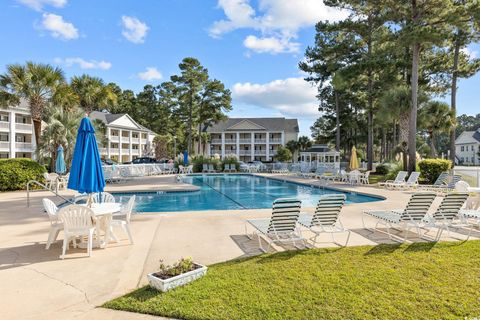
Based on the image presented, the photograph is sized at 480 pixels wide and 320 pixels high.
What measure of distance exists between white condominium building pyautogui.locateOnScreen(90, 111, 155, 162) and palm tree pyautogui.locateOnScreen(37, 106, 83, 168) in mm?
25136

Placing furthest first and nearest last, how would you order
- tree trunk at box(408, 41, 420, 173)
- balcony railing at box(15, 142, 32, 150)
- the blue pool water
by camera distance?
balcony railing at box(15, 142, 32, 150) < tree trunk at box(408, 41, 420, 173) < the blue pool water

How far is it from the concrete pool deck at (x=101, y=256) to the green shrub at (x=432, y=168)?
11686 millimetres

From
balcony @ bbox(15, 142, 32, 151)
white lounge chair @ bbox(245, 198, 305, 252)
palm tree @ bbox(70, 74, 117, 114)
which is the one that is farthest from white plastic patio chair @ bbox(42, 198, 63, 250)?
balcony @ bbox(15, 142, 32, 151)

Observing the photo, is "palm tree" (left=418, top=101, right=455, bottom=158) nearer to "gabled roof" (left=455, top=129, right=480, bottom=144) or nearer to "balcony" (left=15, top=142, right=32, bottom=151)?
"balcony" (left=15, top=142, right=32, bottom=151)

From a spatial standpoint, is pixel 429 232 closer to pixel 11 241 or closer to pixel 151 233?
pixel 151 233

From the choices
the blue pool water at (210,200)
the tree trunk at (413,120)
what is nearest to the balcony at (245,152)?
the tree trunk at (413,120)

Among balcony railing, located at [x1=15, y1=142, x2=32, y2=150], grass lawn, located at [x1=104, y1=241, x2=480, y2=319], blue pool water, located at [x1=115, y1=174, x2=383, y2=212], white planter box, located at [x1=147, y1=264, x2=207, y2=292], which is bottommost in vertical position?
blue pool water, located at [x1=115, y1=174, x2=383, y2=212]

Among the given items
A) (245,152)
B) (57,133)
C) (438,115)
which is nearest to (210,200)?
(57,133)

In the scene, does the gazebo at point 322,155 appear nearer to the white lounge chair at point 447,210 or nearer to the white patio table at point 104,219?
the white lounge chair at point 447,210

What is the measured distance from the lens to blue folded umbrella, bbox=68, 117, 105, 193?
6.08 m

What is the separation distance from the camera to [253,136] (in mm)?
59500

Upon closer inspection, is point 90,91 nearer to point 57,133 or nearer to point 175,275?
point 57,133

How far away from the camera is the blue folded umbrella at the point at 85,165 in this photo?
608 centimetres

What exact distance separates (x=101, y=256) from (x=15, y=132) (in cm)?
3817
